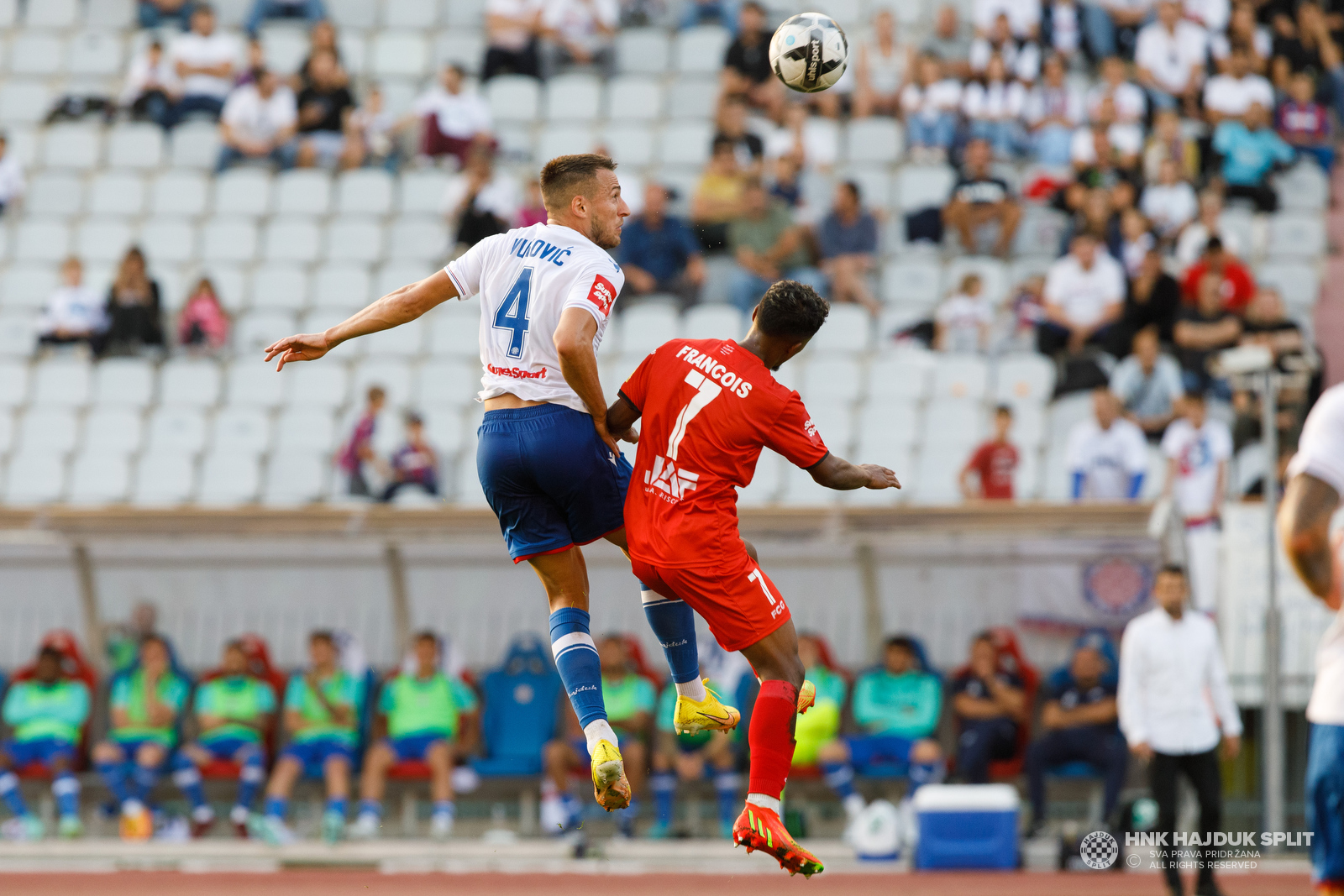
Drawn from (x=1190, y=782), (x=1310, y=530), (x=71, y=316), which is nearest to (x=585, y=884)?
(x=1190, y=782)

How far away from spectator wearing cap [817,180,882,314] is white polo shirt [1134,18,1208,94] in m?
4.03

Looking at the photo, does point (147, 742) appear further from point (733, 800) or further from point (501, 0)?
point (501, 0)

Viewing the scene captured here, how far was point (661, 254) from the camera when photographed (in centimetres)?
1630

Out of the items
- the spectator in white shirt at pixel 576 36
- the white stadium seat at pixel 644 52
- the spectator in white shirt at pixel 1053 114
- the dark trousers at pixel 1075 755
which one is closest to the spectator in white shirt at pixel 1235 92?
the spectator in white shirt at pixel 1053 114

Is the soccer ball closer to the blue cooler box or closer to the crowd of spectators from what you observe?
the blue cooler box

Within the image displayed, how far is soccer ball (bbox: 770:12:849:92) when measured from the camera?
753cm

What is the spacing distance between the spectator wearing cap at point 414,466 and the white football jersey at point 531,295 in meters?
7.77

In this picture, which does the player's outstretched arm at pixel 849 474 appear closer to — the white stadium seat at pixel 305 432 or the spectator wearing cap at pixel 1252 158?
the white stadium seat at pixel 305 432

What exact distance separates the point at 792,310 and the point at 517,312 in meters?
1.12

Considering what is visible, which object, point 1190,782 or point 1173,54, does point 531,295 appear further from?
point 1173,54

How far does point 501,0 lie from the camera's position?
19.4 metres

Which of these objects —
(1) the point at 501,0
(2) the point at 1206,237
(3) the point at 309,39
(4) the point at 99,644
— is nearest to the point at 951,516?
(2) the point at 1206,237

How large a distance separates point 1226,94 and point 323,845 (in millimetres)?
11682

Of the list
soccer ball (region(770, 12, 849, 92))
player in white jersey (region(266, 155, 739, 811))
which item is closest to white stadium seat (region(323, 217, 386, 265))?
soccer ball (region(770, 12, 849, 92))
